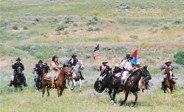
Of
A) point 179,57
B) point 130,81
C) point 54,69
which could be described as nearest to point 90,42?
point 179,57

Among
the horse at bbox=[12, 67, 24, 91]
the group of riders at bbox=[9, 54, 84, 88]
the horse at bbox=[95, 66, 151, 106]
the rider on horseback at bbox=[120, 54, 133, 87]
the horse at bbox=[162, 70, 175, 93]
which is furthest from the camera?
the horse at bbox=[12, 67, 24, 91]

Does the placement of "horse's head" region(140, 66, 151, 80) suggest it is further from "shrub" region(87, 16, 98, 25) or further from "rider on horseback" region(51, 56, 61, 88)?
"shrub" region(87, 16, 98, 25)

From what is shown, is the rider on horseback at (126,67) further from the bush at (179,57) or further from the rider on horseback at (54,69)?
the bush at (179,57)

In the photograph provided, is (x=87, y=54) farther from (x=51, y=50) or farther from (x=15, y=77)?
(x=15, y=77)

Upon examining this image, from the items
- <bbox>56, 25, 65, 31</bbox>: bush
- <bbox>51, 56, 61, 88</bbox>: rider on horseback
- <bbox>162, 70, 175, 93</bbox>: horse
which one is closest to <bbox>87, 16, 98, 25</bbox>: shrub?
<bbox>56, 25, 65, 31</bbox>: bush

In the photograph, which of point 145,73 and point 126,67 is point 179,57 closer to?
point 126,67

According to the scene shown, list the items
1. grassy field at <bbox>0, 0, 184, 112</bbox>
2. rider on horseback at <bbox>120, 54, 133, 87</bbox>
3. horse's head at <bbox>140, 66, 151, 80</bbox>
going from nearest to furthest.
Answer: horse's head at <bbox>140, 66, 151, 80</bbox> → rider on horseback at <bbox>120, 54, 133, 87</bbox> → grassy field at <bbox>0, 0, 184, 112</bbox>

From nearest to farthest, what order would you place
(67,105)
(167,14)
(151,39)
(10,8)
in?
(67,105) < (151,39) < (167,14) < (10,8)

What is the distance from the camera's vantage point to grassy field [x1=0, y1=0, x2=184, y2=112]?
773 inches

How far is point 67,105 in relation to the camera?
1734 centimetres

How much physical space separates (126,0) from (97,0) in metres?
7.61

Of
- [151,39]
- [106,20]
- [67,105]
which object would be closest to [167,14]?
[106,20]

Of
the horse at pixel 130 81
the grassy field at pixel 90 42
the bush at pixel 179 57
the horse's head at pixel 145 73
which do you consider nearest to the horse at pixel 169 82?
the grassy field at pixel 90 42

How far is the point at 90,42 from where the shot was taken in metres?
55.7
